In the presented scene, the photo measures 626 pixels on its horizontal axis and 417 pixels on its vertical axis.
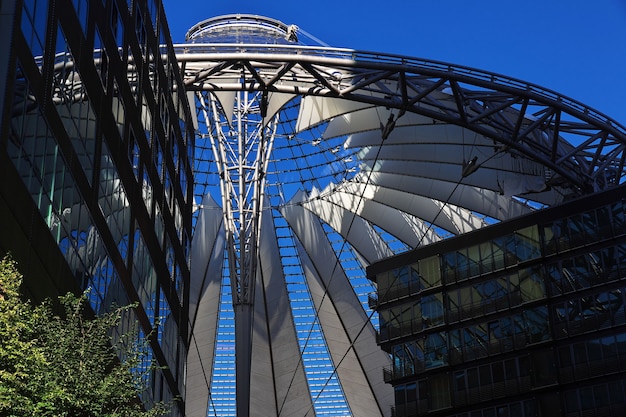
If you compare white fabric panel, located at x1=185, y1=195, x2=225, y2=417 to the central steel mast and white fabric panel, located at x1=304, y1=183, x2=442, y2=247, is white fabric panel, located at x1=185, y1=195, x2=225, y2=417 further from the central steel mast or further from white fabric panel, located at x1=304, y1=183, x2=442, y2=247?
white fabric panel, located at x1=304, y1=183, x2=442, y2=247

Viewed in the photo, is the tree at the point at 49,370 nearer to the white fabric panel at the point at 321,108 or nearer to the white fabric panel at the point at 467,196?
the white fabric panel at the point at 321,108

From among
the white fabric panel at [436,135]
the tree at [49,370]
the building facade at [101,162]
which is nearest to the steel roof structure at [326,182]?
the white fabric panel at [436,135]

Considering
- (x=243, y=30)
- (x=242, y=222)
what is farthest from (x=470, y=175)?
(x=243, y=30)

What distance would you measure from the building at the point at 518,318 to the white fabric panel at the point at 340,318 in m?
8.61

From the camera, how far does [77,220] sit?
1084 inches

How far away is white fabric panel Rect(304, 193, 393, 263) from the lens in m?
62.0

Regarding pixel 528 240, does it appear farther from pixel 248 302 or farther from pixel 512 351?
pixel 248 302

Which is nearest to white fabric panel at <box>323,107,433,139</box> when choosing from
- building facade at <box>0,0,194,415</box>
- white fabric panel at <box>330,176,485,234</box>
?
white fabric panel at <box>330,176,485,234</box>

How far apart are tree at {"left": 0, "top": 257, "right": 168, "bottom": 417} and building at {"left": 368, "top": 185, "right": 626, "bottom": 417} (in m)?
31.6

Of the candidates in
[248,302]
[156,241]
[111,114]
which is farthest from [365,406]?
[111,114]

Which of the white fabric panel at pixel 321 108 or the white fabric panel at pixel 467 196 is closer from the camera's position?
the white fabric panel at pixel 321 108

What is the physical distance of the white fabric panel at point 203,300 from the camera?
6325 centimetres

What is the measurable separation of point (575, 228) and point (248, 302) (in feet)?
54.1

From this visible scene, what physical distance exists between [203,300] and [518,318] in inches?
841
